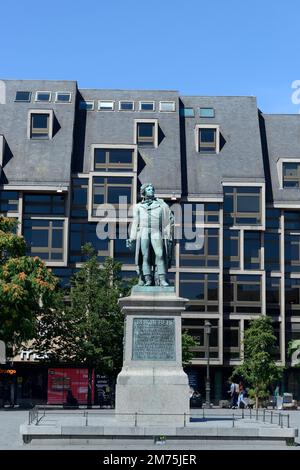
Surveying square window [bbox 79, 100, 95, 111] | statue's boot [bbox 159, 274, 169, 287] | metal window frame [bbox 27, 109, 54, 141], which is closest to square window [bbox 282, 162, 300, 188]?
square window [bbox 79, 100, 95, 111]

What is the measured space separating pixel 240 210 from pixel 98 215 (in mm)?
10937

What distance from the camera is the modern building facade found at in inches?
2520

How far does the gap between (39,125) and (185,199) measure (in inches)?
513

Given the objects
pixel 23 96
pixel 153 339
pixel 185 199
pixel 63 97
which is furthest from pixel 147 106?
pixel 153 339

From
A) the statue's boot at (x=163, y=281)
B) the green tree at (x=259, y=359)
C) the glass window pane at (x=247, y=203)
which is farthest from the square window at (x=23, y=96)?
the statue's boot at (x=163, y=281)

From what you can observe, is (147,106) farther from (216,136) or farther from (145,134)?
(216,136)

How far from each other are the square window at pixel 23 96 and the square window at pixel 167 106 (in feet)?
35.4

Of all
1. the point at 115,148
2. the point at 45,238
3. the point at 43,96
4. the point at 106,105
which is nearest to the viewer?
the point at 45,238

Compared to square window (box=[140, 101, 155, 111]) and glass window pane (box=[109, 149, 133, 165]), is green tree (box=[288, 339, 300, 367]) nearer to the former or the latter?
glass window pane (box=[109, 149, 133, 165])

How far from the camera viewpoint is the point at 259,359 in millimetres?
57000

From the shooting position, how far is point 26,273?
150 feet

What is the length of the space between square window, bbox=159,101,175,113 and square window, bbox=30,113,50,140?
954cm

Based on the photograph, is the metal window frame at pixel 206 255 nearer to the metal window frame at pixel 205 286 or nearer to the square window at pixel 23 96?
the metal window frame at pixel 205 286

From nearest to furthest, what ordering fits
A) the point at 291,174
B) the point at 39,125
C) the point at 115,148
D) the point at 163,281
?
the point at 163,281 → the point at 115,148 → the point at 39,125 → the point at 291,174
